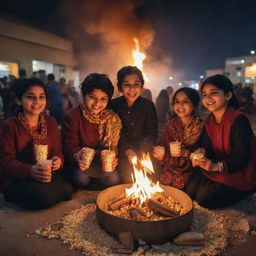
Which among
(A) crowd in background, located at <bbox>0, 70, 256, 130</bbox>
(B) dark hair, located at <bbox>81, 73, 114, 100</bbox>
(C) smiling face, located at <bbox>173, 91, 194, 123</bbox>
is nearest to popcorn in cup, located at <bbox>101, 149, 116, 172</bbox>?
(B) dark hair, located at <bbox>81, 73, 114, 100</bbox>

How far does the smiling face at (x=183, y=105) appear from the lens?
12.6ft

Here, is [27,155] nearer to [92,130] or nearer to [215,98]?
[92,130]

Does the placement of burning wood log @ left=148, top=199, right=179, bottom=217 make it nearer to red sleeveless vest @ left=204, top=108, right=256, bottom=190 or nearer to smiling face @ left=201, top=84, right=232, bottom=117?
red sleeveless vest @ left=204, top=108, right=256, bottom=190

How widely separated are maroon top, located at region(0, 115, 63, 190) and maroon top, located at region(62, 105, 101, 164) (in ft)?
0.61

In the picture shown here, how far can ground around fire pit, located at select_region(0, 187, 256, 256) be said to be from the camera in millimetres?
2570

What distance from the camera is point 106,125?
4.02 m

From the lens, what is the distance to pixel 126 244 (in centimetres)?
250

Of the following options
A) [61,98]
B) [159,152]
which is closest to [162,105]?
[61,98]

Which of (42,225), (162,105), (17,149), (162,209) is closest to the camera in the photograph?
(162,209)

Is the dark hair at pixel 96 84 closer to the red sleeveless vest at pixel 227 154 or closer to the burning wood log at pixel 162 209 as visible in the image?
the red sleeveless vest at pixel 227 154

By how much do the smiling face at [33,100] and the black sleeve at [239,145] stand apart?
8.15ft

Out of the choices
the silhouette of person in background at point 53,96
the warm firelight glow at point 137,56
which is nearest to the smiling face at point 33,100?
the silhouette of person in background at point 53,96

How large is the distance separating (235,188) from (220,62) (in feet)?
165

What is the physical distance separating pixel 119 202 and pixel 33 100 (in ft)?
5.51
